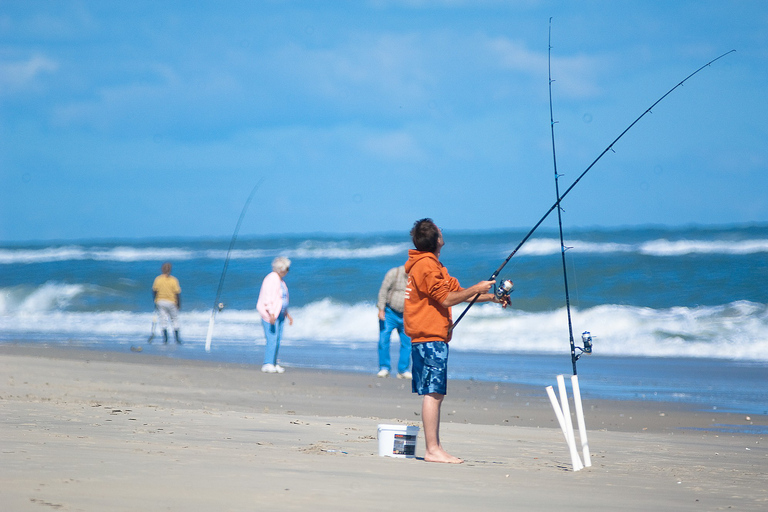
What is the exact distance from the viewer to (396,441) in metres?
5.18

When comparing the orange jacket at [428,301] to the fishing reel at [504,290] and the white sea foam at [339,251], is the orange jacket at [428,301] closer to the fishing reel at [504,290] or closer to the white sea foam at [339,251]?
the fishing reel at [504,290]

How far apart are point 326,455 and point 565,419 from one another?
4.37 ft

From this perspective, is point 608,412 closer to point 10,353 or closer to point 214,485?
point 214,485

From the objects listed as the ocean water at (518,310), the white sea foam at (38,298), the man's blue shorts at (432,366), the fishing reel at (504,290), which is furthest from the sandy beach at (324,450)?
the white sea foam at (38,298)

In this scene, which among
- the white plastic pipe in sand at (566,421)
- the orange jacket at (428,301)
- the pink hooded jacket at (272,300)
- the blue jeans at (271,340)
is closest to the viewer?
the white plastic pipe in sand at (566,421)

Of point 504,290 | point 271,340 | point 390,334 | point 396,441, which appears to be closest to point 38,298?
point 271,340

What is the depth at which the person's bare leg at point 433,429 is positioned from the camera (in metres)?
5.03

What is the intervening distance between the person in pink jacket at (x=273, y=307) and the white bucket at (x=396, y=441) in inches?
232

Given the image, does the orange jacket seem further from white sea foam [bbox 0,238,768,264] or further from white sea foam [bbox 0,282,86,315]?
white sea foam [bbox 0,282,86,315]

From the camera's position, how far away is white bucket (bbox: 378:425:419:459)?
5176 mm

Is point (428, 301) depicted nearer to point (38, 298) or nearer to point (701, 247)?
point (38, 298)

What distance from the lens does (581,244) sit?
32.6m

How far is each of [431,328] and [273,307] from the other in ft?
20.2

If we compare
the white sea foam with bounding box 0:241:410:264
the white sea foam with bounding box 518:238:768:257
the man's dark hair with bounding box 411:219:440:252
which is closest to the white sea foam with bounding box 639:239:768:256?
the white sea foam with bounding box 518:238:768:257
